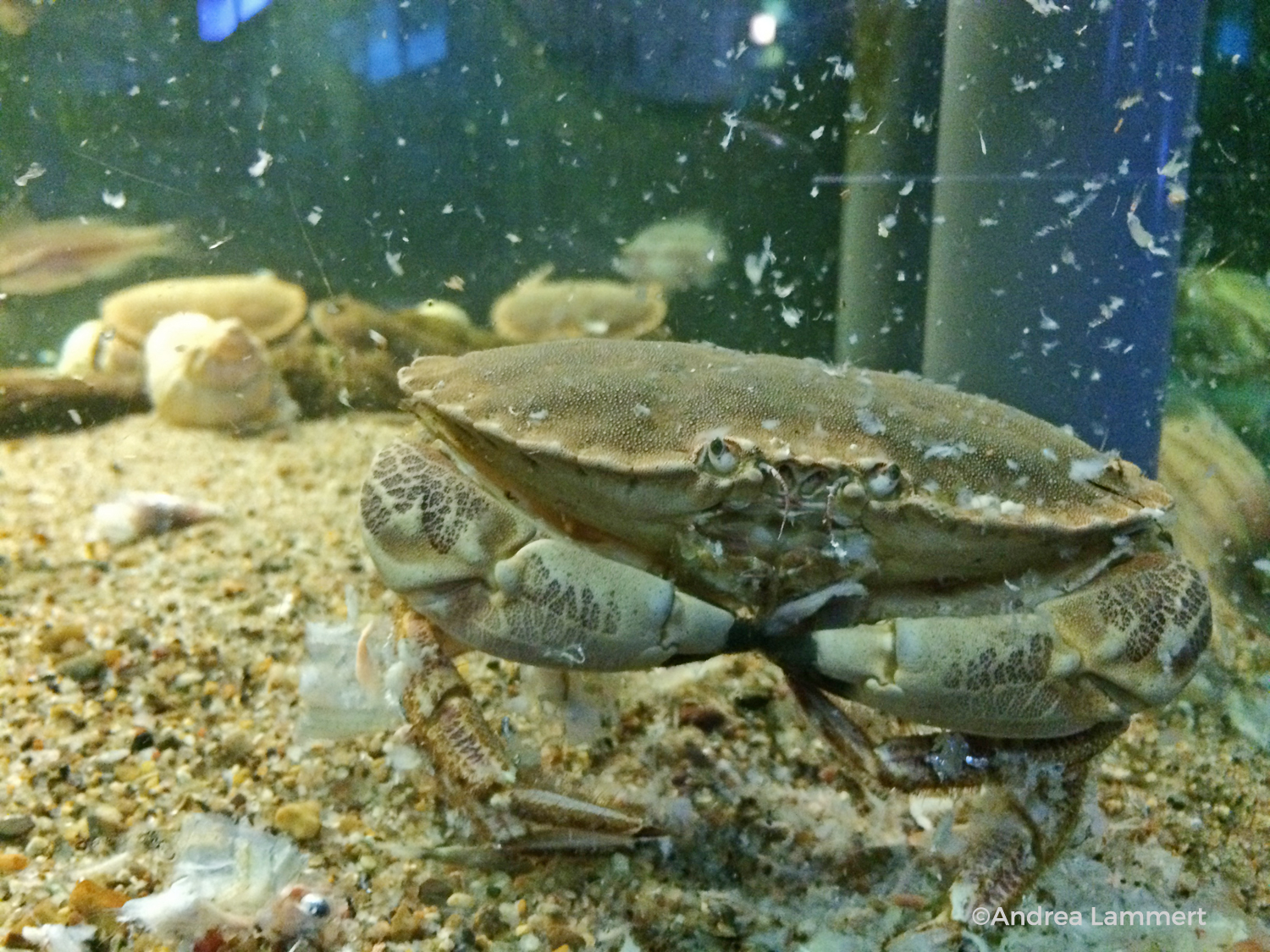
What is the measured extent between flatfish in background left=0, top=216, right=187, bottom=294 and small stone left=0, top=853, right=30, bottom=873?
7.49ft

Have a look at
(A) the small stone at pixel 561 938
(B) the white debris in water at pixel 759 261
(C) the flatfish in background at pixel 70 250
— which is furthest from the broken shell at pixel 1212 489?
(C) the flatfish in background at pixel 70 250

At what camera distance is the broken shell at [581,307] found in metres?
3.51

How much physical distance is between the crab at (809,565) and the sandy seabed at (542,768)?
178 millimetres

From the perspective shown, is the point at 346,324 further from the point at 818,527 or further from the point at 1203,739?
the point at 1203,739

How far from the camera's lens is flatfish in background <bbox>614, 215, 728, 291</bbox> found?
3361mm

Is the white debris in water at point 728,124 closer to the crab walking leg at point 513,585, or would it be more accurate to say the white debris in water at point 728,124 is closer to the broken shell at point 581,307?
the broken shell at point 581,307

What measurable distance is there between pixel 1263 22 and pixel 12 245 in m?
4.24

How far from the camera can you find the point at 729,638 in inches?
72.4

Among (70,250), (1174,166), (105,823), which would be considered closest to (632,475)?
(105,823)

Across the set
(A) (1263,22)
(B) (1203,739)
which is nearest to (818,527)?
(B) (1203,739)

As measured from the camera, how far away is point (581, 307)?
3543mm

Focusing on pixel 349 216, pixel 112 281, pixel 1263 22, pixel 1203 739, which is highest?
pixel 1263 22

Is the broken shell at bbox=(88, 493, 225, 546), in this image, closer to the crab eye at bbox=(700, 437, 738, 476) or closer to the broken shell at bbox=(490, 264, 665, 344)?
the broken shell at bbox=(490, 264, 665, 344)

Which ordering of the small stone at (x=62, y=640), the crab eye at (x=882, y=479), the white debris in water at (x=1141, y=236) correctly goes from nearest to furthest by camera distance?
the crab eye at (x=882, y=479), the small stone at (x=62, y=640), the white debris in water at (x=1141, y=236)
